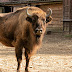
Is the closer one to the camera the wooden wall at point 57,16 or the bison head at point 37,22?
the bison head at point 37,22

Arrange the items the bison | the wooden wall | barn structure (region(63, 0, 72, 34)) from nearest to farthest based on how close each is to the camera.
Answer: the bison → barn structure (region(63, 0, 72, 34)) → the wooden wall

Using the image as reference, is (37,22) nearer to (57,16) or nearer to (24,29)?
(24,29)

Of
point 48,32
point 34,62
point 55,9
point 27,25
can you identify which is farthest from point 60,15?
point 27,25

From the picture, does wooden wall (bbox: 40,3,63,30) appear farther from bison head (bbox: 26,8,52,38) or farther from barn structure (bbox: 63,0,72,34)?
bison head (bbox: 26,8,52,38)

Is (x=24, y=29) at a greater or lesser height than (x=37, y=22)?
lesser

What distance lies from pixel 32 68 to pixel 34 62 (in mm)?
931

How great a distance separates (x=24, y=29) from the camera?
587 centimetres

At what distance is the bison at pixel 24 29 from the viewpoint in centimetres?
555

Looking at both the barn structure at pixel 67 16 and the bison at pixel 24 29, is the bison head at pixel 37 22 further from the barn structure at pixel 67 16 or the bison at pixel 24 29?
the barn structure at pixel 67 16

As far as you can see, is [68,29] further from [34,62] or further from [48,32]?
[34,62]

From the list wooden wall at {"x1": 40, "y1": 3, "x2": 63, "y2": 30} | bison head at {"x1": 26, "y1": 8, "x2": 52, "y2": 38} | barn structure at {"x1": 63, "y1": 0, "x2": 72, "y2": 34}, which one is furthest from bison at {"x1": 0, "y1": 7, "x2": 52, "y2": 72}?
wooden wall at {"x1": 40, "y1": 3, "x2": 63, "y2": 30}

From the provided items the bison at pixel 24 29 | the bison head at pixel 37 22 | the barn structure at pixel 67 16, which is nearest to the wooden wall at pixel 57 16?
the barn structure at pixel 67 16

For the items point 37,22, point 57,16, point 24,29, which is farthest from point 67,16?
point 37,22

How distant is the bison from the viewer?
5547 millimetres
